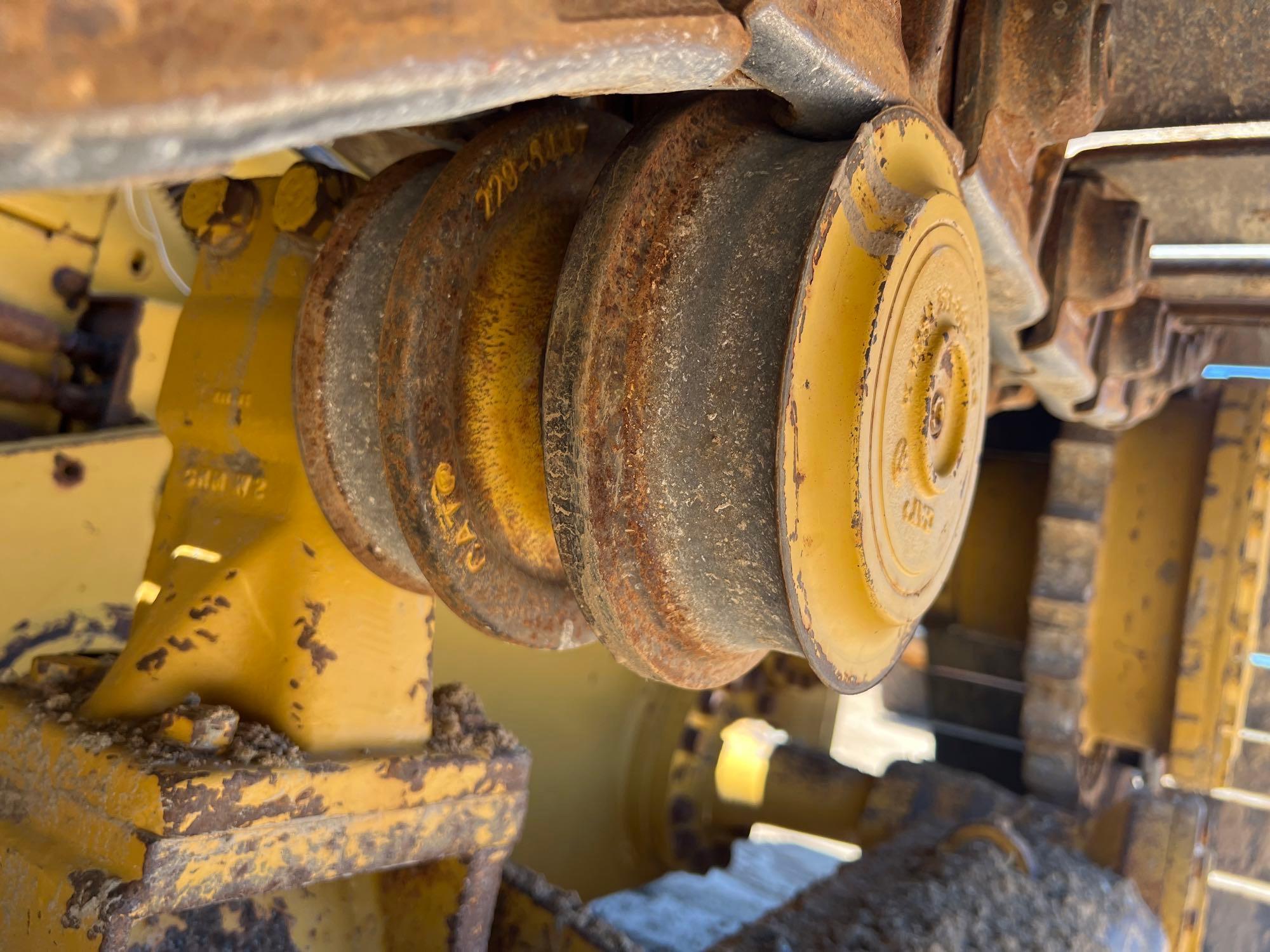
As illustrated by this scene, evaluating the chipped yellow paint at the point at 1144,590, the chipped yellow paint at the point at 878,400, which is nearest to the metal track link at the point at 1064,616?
the chipped yellow paint at the point at 1144,590

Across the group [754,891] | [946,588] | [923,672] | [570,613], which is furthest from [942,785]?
[570,613]

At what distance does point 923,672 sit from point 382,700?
2271 millimetres

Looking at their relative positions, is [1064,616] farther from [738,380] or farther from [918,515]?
[738,380]

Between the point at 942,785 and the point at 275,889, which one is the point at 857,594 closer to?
the point at 275,889

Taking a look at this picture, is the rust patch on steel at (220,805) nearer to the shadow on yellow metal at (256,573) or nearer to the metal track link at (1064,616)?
the shadow on yellow metal at (256,573)

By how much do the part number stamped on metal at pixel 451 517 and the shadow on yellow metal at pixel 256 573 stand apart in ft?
0.53

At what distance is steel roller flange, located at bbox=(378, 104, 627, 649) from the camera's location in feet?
2.43

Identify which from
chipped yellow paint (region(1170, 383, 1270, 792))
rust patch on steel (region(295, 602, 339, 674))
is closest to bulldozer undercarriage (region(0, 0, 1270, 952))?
rust patch on steel (region(295, 602, 339, 674))

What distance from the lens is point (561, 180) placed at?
2.75ft

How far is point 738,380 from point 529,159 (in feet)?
0.98

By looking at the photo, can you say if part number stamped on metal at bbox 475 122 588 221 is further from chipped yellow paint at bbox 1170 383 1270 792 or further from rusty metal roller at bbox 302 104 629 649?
chipped yellow paint at bbox 1170 383 1270 792

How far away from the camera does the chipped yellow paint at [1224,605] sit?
2.23 meters

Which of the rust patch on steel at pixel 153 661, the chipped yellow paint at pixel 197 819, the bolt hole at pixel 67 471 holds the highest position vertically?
the bolt hole at pixel 67 471

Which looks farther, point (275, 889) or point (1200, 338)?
point (1200, 338)
